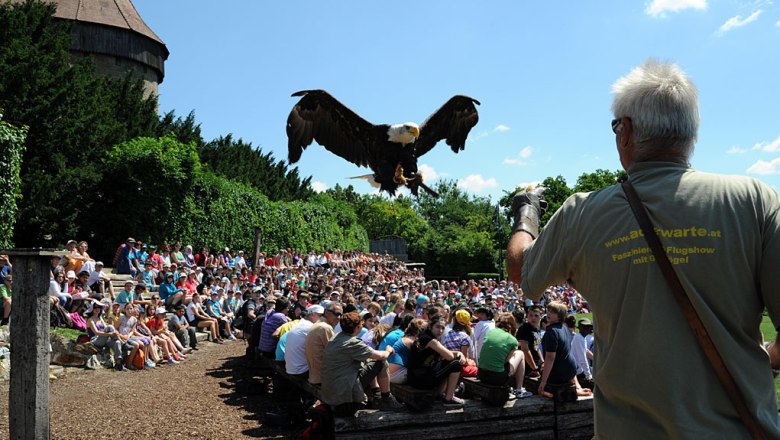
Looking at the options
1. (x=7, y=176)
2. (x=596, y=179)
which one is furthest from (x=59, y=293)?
(x=596, y=179)

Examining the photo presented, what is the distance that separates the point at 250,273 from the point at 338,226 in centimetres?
2095

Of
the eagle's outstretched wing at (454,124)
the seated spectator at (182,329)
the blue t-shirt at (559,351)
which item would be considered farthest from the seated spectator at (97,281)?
the blue t-shirt at (559,351)

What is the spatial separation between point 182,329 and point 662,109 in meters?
13.1

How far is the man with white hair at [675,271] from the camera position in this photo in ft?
5.07

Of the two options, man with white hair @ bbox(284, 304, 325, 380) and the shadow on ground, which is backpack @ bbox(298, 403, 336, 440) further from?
man with white hair @ bbox(284, 304, 325, 380)

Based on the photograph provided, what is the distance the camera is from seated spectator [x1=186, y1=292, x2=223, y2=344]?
1470 centimetres

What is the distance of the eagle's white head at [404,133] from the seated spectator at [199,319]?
9.39m

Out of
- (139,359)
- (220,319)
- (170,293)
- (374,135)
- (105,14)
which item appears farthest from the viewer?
(105,14)

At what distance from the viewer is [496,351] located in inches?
280

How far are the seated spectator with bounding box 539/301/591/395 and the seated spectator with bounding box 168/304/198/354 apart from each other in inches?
344

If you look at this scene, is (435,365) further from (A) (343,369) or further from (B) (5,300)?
(B) (5,300)

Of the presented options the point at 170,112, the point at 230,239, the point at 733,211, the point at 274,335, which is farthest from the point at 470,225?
the point at 733,211

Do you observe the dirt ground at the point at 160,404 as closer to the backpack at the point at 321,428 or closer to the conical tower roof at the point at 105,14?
the backpack at the point at 321,428

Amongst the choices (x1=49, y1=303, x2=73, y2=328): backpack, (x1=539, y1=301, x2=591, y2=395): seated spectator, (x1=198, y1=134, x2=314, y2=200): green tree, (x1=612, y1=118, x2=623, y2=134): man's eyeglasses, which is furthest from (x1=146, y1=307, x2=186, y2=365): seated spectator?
→ (x1=198, y1=134, x2=314, y2=200): green tree
